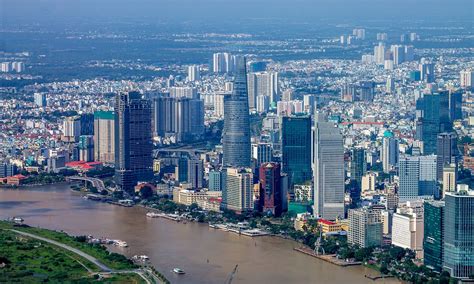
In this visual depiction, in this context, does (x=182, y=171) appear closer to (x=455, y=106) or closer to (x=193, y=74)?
(x=455, y=106)

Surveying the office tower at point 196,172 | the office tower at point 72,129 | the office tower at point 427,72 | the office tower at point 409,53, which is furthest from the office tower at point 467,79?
the office tower at point 196,172

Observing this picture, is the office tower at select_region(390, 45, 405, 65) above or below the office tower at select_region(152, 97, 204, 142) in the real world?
above

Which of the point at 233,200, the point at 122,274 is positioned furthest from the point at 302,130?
the point at 122,274

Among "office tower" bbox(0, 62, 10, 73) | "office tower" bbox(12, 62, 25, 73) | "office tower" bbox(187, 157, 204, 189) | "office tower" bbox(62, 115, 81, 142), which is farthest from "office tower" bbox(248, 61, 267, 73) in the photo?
"office tower" bbox(187, 157, 204, 189)

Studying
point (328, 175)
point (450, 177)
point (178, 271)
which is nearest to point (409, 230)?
point (328, 175)

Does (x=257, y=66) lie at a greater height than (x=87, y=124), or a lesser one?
greater

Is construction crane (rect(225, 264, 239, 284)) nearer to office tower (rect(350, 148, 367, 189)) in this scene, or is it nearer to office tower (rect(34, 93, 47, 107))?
office tower (rect(350, 148, 367, 189))
